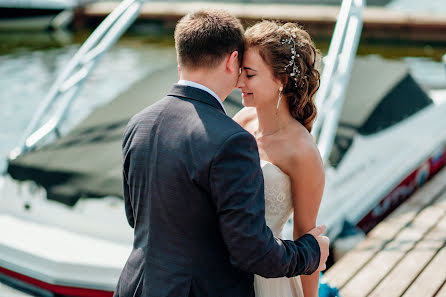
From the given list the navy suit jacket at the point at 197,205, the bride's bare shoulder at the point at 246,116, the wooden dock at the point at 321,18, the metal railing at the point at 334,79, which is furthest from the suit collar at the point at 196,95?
the wooden dock at the point at 321,18

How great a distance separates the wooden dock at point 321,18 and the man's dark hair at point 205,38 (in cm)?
1189

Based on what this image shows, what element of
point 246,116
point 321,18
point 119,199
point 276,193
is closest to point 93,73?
point 119,199

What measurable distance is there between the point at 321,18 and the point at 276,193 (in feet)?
45.7

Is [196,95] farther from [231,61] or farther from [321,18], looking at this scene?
[321,18]

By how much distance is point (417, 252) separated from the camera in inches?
129

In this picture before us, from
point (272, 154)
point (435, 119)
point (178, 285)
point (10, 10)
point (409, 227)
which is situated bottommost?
point (409, 227)

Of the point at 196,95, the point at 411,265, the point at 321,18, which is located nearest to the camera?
the point at 196,95

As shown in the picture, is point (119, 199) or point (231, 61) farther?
point (119, 199)

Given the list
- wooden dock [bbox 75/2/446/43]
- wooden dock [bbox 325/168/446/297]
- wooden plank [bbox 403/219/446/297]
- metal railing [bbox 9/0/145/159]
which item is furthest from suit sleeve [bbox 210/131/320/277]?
wooden dock [bbox 75/2/446/43]

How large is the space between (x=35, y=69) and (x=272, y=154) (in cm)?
988

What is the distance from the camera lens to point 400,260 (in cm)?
319

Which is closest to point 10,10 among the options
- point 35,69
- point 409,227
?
point 35,69

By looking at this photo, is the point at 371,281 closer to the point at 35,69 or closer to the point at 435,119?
the point at 435,119

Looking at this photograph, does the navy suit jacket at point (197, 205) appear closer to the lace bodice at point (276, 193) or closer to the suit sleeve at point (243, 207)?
the suit sleeve at point (243, 207)
